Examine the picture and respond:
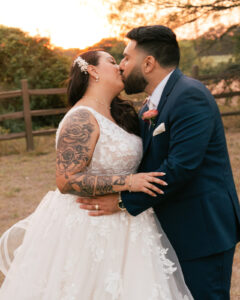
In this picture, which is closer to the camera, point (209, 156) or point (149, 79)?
point (209, 156)

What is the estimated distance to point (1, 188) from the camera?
7543mm

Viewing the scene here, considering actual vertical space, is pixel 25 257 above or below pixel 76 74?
below

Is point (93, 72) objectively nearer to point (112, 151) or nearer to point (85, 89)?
point (85, 89)

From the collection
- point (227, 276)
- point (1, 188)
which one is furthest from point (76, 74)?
point (1, 188)

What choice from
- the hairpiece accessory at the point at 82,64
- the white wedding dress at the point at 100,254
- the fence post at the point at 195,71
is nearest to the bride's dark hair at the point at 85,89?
the hairpiece accessory at the point at 82,64

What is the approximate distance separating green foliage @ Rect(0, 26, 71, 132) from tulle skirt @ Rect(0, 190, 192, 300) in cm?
1053

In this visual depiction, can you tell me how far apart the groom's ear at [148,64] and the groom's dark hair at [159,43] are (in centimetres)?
3

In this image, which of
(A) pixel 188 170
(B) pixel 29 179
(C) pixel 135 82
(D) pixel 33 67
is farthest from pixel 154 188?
(D) pixel 33 67

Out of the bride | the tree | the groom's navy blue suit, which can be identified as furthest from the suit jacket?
the tree

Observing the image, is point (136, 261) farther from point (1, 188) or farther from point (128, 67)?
point (1, 188)

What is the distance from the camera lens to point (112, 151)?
2.72m

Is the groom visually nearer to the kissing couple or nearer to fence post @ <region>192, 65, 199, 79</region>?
the kissing couple

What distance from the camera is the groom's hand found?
2.54 meters

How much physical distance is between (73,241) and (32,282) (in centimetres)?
42
